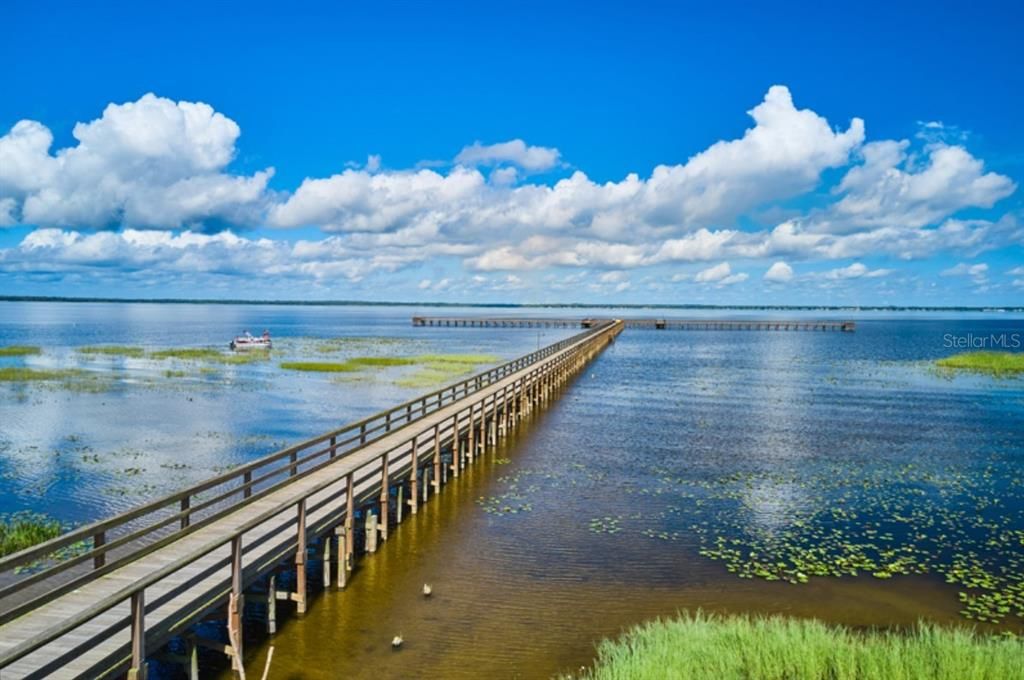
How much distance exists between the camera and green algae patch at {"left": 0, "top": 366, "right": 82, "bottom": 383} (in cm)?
4691

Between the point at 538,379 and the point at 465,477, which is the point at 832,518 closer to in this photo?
the point at 465,477

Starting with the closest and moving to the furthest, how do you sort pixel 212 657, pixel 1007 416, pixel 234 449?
pixel 212 657, pixel 234 449, pixel 1007 416

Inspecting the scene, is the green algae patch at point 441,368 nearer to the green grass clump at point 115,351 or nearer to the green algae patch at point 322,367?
the green algae patch at point 322,367

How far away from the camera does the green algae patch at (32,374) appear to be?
46.9 metres

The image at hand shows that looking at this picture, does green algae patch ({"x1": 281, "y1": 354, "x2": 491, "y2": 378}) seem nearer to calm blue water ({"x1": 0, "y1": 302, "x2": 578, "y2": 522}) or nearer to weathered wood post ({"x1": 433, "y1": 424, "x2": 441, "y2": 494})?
calm blue water ({"x1": 0, "y1": 302, "x2": 578, "y2": 522})

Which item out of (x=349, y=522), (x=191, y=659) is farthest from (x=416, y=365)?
(x=191, y=659)

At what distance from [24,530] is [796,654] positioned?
643 inches

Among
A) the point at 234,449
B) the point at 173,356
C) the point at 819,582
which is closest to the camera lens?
the point at 819,582

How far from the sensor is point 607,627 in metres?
→ 12.5

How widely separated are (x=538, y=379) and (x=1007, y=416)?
974 inches

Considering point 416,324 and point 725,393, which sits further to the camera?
point 416,324

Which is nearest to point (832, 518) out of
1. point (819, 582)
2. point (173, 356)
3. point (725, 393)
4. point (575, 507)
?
point (819, 582)

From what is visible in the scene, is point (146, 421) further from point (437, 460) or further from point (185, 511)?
point (185, 511)

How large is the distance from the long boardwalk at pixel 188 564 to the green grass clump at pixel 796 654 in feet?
17.9
